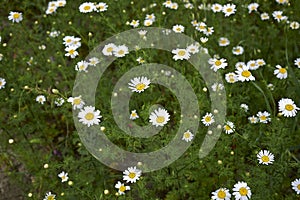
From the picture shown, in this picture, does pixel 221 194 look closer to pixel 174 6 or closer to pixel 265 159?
pixel 265 159

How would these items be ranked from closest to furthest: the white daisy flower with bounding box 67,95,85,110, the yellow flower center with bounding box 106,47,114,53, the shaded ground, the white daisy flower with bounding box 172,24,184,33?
1. the white daisy flower with bounding box 67,95,85,110
2. the shaded ground
3. the yellow flower center with bounding box 106,47,114,53
4. the white daisy flower with bounding box 172,24,184,33

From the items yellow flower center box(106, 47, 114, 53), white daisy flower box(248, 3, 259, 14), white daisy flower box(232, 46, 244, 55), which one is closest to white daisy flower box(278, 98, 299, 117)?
white daisy flower box(232, 46, 244, 55)

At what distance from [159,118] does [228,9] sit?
1561 millimetres

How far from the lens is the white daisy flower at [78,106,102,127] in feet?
9.97

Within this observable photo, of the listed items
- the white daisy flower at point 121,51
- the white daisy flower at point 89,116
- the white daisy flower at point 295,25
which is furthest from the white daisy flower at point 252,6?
the white daisy flower at point 89,116

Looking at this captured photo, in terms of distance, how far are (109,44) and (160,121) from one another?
3.35 ft

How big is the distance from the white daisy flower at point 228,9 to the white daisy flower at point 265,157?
5.27ft

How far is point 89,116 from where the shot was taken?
3076 mm

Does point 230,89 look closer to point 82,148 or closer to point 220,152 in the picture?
point 220,152

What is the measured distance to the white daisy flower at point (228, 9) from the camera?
3.87m

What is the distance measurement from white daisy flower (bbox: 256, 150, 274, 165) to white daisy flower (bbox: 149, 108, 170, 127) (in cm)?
69

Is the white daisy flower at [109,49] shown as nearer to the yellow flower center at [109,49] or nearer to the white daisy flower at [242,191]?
the yellow flower center at [109,49]

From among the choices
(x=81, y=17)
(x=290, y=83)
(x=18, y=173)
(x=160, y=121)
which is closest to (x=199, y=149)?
(x=160, y=121)

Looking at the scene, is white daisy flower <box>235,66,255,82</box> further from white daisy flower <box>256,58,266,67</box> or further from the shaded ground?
the shaded ground
